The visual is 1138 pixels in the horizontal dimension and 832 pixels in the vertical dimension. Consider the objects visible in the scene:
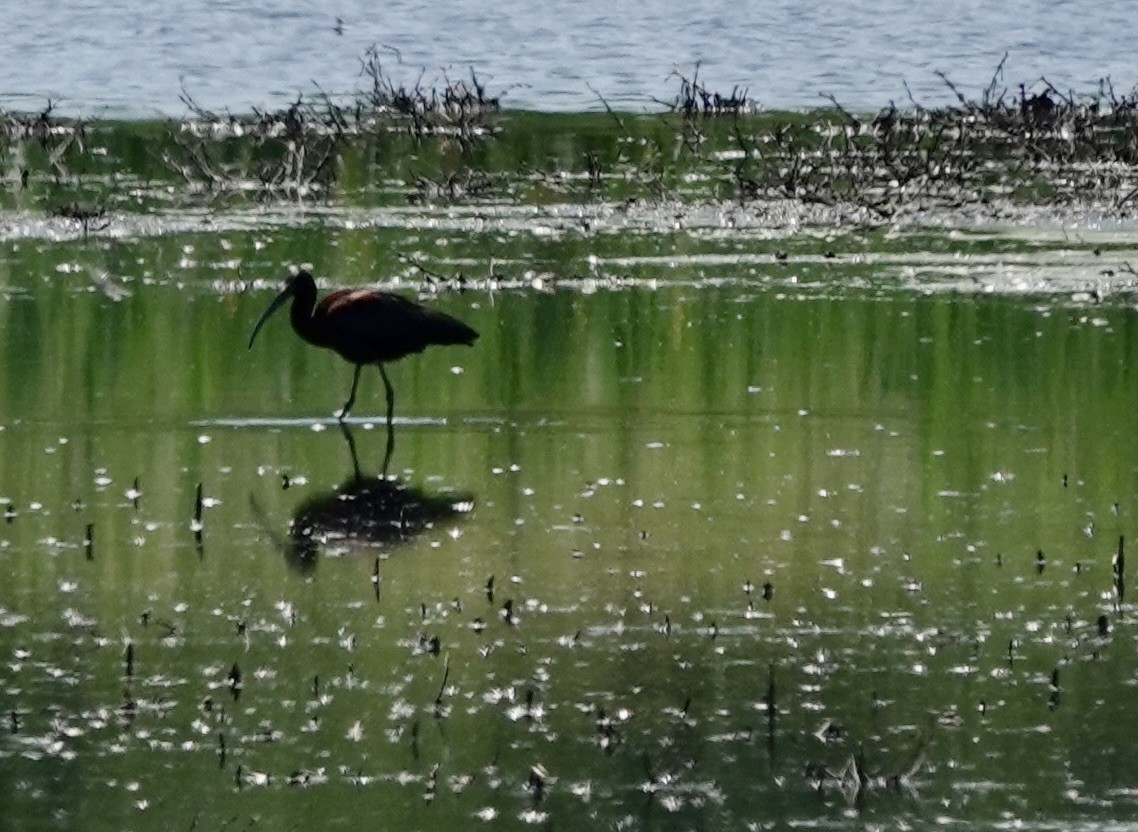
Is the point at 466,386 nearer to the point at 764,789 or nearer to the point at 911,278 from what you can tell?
the point at 911,278

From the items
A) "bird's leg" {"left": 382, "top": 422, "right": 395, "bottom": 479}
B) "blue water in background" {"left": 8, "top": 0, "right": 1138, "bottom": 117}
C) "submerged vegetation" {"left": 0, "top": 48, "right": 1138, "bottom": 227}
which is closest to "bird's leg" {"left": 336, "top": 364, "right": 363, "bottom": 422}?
"bird's leg" {"left": 382, "top": 422, "right": 395, "bottom": 479}

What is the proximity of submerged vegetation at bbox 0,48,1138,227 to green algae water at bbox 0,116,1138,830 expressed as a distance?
2.23m

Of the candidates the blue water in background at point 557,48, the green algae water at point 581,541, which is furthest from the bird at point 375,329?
the blue water in background at point 557,48

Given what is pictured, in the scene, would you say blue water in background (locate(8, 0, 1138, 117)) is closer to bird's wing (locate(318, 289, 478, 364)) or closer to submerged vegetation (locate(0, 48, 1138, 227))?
submerged vegetation (locate(0, 48, 1138, 227))

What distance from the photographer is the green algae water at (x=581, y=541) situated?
728 centimetres

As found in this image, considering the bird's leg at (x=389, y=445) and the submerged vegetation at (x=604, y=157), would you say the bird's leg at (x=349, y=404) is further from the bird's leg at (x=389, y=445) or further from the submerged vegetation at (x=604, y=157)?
the submerged vegetation at (x=604, y=157)

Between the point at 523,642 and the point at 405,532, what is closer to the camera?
the point at 523,642

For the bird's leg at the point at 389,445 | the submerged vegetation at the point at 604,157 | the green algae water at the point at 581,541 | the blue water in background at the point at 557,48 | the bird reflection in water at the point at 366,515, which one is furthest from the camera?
the blue water in background at the point at 557,48

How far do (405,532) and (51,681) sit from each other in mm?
2319

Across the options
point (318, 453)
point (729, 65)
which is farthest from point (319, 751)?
point (729, 65)

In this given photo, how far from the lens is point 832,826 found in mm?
6801

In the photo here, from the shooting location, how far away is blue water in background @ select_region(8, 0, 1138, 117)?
29.4m

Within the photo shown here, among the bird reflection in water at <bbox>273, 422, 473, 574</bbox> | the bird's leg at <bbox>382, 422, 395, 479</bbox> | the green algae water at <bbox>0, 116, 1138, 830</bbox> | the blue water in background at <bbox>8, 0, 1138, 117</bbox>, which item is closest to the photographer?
the green algae water at <bbox>0, 116, 1138, 830</bbox>

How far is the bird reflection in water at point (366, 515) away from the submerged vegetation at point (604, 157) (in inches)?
336
